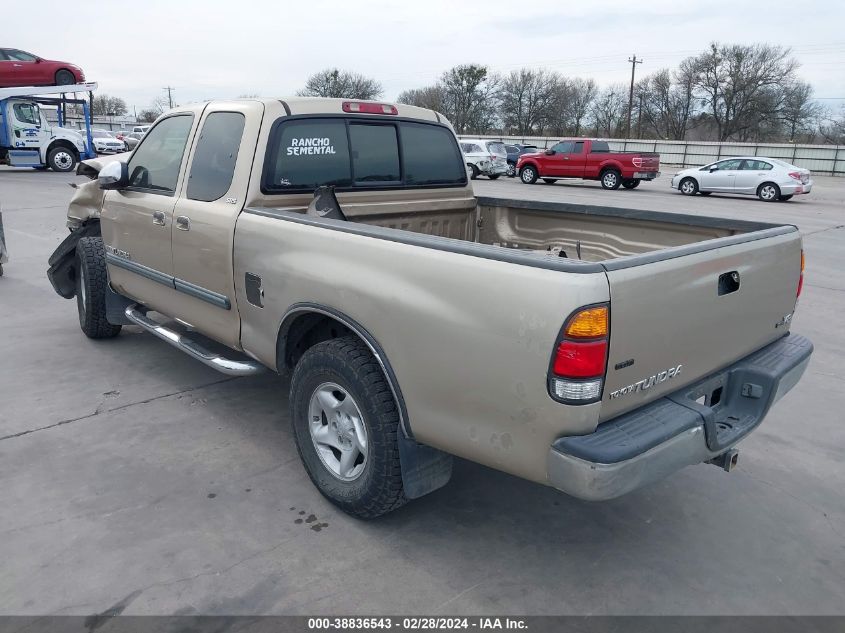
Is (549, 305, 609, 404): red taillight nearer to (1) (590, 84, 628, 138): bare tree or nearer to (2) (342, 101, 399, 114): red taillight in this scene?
(2) (342, 101, 399, 114): red taillight

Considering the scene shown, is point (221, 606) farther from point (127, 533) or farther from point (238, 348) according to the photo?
point (238, 348)

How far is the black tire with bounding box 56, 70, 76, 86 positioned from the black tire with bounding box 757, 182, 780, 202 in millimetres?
24206

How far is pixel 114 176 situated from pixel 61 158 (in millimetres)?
24088

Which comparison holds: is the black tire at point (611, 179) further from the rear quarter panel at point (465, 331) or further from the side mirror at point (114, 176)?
the rear quarter panel at point (465, 331)

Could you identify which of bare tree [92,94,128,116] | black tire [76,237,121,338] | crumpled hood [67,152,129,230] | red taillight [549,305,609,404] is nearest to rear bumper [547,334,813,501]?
red taillight [549,305,609,404]

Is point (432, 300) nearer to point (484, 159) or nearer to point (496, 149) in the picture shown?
point (484, 159)

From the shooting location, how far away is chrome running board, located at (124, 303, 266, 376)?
381cm

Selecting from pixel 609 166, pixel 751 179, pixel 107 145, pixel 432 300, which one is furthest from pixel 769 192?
pixel 107 145

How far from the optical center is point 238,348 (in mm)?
3850

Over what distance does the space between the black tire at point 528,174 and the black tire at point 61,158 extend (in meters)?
17.7

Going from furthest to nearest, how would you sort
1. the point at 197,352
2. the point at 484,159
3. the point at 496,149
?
the point at 496,149 → the point at 484,159 → the point at 197,352

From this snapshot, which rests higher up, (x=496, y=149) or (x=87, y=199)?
(x=496, y=149)

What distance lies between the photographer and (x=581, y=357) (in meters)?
2.21

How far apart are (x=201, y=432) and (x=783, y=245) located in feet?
11.1
